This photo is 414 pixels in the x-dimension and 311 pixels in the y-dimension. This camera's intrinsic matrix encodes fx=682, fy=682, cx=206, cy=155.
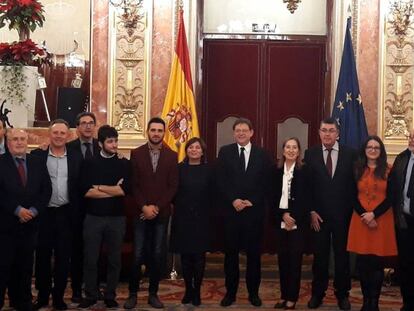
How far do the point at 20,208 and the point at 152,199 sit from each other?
1063mm

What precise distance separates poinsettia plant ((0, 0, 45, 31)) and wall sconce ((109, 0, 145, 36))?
86 cm

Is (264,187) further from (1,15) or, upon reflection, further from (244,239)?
(1,15)

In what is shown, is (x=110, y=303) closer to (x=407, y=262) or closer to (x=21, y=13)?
(x=407, y=262)

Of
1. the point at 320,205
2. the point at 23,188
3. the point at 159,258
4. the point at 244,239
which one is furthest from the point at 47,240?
the point at 320,205

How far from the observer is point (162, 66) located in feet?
24.5

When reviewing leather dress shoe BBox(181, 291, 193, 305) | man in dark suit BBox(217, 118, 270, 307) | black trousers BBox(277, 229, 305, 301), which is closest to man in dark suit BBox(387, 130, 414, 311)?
black trousers BBox(277, 229, 305, 301)

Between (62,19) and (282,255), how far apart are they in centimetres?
423

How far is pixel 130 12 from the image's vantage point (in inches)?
294

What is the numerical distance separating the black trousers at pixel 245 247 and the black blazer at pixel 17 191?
5.07 feet

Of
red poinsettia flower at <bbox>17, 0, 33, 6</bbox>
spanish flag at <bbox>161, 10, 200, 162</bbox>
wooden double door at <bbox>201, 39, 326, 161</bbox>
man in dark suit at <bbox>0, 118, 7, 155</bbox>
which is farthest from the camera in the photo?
wooden double door at <bbox>201, 39, 326, 161</bbox>

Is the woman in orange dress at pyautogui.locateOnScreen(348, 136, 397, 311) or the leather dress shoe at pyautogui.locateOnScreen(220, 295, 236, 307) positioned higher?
the woman in orange dress at pyautogui.locateOnScreen(348, 136, 397, 311)

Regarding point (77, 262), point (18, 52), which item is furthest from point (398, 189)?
point (18, 52)

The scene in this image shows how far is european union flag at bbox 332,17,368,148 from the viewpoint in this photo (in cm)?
706

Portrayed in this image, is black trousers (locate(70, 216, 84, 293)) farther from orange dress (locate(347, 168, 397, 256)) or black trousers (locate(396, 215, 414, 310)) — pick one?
black trousers (locate(396, 215, 414, 310))
